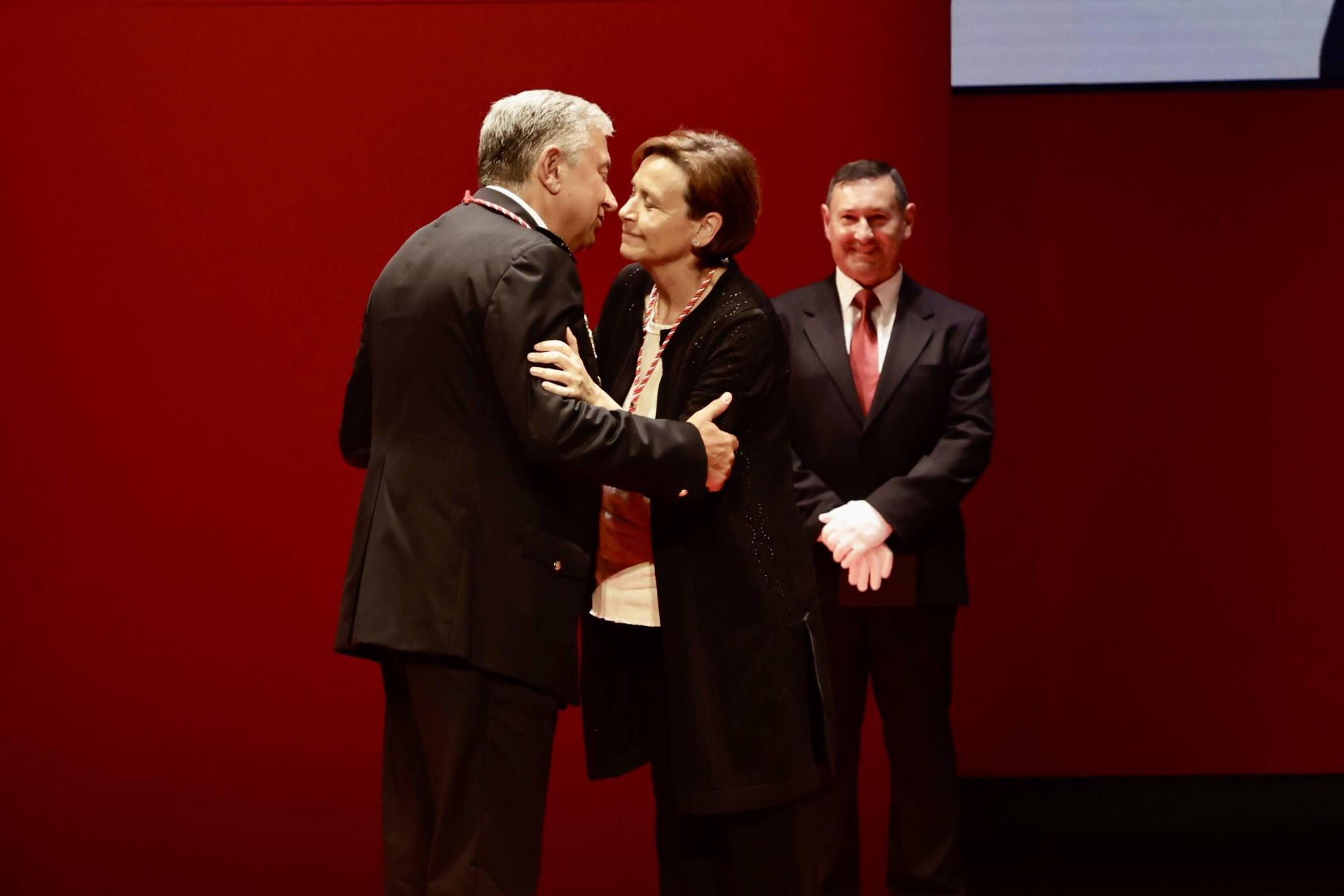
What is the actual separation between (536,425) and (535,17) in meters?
1.53

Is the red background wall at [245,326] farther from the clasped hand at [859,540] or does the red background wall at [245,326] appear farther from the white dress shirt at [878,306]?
the clasped hand at [859,540]

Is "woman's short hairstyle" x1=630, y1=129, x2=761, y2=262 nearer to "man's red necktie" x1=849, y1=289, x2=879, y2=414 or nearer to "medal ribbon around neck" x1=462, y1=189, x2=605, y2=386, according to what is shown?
"medal ribbon around neck" x1=462, y1=189, x2=605, y2=386

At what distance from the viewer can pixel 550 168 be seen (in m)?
2.43

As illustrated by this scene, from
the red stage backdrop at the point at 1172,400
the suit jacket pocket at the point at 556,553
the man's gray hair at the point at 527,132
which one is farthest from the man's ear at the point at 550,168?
the red stage backdrop at the point at 1172,400

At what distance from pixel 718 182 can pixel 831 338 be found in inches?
34.4

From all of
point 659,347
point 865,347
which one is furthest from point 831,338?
point 659,347

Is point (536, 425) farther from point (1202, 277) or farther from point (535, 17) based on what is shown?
point (1202, 277)

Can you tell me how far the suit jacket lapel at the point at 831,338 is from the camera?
10.7 ft

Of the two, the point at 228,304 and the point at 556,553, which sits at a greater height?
the point at 228,304

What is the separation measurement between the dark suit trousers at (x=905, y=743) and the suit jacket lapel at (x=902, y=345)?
0.46m

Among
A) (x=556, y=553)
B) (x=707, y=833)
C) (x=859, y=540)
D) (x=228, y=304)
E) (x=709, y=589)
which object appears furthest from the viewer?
(x=228, y=304)

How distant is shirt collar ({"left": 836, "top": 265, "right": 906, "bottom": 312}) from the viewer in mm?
3332

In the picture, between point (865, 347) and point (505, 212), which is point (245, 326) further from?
point (865, 347)

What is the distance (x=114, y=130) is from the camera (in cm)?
339
